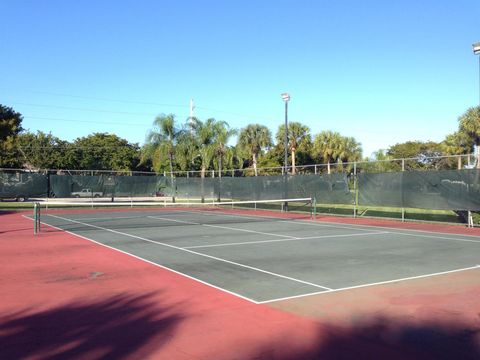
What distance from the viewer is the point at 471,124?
127 feet

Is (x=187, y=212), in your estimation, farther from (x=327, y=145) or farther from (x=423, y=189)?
(x=327, y=145)

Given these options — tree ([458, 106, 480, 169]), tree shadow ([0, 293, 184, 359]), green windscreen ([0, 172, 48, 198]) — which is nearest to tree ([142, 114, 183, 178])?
green windscreen ([0, 172, 48, 198])

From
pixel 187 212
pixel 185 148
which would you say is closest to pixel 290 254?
pixel 187 212

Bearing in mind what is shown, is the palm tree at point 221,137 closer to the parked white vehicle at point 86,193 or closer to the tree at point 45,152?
the parked white vehicle at point 86,193

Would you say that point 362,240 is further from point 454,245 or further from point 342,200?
point 342,200

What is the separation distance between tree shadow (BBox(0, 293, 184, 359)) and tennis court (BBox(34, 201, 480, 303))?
5.41 feet

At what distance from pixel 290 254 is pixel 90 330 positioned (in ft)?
22.4

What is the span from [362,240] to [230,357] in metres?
10.8

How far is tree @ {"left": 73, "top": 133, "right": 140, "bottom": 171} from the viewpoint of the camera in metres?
71.6

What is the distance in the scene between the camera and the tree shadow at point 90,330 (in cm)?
496

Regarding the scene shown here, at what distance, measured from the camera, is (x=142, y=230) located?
59.4ft

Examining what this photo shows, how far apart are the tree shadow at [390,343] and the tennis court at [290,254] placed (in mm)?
1729

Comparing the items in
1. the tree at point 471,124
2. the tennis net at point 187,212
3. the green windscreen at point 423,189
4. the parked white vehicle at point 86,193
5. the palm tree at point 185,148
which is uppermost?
the tree at point 471,124

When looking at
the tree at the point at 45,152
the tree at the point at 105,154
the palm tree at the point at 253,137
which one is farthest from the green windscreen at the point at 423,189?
the tree at the point at 105,154
